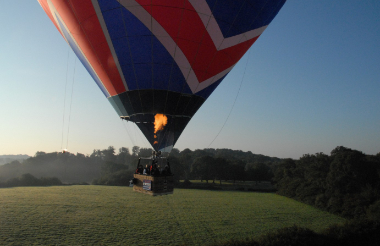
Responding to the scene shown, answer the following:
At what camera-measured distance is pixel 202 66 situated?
8258mm

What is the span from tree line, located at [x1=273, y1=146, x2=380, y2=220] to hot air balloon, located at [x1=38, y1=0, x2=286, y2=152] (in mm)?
17876

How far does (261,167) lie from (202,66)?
177ft

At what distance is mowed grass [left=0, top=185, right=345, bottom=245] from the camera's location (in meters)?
17.4

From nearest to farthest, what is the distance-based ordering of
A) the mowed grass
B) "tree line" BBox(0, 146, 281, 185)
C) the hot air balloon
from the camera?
the hot air balloon
the mowed grass
"tree line" BBox(0, 146, 281, 185)

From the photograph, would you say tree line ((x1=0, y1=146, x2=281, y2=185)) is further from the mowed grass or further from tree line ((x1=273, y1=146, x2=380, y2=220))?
tree line ((x1=273, y1=146, x2=380, y2=220))

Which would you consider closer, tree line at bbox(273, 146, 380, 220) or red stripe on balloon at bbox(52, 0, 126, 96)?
red stripe on balloon at bbox(52, 0, 126, 96)

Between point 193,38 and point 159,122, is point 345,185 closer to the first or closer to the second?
point 159,122

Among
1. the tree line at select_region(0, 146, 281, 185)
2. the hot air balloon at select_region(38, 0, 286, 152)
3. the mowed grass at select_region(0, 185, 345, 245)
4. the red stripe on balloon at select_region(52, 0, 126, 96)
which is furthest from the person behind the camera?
the tree line at select_region(0, 146, 281, 185)

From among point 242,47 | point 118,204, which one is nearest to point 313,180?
point 118,204

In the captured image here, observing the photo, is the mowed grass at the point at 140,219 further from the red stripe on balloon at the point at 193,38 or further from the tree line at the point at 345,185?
the red stripe on balloon at the point at 193,38

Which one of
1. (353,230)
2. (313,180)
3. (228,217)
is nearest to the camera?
(353,230)

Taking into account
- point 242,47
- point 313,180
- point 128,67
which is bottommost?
point 313,180

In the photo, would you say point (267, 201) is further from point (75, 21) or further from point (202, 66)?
point (75, 21)

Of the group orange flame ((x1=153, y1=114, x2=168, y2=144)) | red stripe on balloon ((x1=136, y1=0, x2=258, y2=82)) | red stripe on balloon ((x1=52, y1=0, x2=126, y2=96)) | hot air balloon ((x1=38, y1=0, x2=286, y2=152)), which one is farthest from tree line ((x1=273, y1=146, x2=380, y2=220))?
red stripe on balloon ((x1=52, y1=0, x2=126, y2=96))
